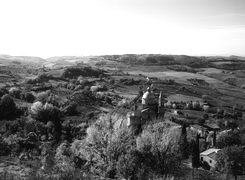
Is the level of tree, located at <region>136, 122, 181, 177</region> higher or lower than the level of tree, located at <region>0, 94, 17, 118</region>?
higher

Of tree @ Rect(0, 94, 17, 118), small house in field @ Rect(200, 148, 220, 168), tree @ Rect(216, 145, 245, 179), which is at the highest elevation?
tree @ Rect(0, 94, 17, 118)

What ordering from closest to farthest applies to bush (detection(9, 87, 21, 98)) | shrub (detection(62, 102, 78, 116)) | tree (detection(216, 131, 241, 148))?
1. tree (detection(216, 131, 241, 148))
2. shrub (detection(62, 102, 78, 116))
3. bush (detection(9, 87, 21, 98))

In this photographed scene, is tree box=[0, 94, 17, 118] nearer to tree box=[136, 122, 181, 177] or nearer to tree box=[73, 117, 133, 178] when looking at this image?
tree box=[73, 117, 133, 178]

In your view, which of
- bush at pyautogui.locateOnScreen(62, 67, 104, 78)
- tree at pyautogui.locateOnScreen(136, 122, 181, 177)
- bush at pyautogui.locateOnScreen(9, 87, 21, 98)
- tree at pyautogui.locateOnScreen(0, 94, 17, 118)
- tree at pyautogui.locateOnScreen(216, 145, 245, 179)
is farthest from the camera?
bush at pyautogui.locateOnScreen(62, 67, 104, 78)

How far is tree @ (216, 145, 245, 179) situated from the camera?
36.5 metres

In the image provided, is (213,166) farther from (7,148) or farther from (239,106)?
(239,106)

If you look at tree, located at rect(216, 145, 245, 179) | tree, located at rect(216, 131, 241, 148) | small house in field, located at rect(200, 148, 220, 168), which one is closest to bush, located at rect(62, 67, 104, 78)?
tree, located at rect(216, 131, 241, 148)

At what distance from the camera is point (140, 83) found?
120 m

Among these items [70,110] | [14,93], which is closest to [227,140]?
[70,110]

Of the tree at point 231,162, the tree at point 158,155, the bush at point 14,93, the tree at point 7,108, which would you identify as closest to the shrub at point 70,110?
the tree at point 7,108

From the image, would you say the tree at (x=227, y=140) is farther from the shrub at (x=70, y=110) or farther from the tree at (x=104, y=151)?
the shrub at (x=70, y=110)

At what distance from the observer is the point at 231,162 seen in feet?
120

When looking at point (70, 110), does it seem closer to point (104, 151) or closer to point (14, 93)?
point (14, 93)

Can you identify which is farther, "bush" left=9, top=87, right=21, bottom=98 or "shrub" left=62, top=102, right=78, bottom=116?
"bush" left=9, top=87, right=21, bottom=98
